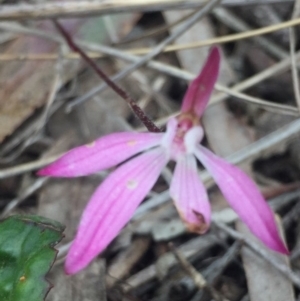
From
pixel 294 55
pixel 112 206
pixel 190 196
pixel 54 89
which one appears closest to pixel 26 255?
pixel 112 206

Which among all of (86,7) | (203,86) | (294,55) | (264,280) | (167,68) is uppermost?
(86,7)

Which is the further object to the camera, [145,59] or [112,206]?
[145,59]

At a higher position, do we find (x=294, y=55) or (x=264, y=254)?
(x=294, y=55)

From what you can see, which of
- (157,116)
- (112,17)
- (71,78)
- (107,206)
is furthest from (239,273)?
(112,17)

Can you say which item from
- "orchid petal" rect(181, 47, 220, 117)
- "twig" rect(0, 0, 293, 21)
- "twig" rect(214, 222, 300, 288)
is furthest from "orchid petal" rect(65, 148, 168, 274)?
"twig" rect(0, 0, 293, 21)

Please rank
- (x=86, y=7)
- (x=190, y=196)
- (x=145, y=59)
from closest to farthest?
1. (x=190, y=196)
2. (x=86, y=7)
3. (x=145, y=59)

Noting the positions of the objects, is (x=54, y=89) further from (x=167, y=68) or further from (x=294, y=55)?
(x=294, y=55)
